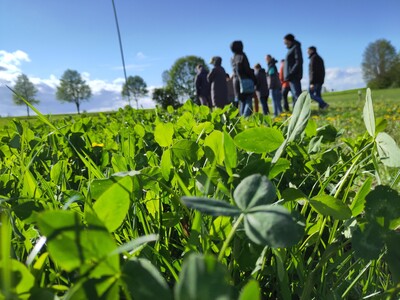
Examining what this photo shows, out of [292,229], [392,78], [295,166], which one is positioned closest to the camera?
[292,229]

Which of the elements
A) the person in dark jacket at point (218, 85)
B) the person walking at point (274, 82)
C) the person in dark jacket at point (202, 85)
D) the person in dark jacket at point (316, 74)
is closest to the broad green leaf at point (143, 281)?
the person in dark jacket at point (218, 85)

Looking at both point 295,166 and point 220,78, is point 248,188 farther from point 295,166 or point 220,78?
point 220,78

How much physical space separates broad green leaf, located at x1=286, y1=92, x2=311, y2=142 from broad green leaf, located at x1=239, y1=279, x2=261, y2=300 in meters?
0.30

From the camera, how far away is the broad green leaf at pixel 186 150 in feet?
2.32

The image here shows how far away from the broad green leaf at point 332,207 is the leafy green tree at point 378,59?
68.1 metres

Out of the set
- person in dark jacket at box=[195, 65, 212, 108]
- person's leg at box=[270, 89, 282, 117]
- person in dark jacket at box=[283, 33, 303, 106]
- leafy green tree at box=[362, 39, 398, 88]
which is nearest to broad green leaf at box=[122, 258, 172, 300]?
person in dark jacket at box=[283, 33, 303, 106]

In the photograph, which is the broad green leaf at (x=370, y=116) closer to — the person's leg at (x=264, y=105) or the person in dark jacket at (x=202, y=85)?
the person's leg at (x=264, y=105)

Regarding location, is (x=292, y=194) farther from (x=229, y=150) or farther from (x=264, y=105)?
(x=264, y=105)

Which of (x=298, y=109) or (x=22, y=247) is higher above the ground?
(x=298, y=109)

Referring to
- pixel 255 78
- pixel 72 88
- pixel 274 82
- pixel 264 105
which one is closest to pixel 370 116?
pixel 255 78

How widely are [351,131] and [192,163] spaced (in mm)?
5592

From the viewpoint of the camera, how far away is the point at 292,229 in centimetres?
31

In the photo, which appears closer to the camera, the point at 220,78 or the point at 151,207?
the point at 151,207

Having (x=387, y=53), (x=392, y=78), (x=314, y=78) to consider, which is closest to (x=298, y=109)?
(x=314, y=78)
